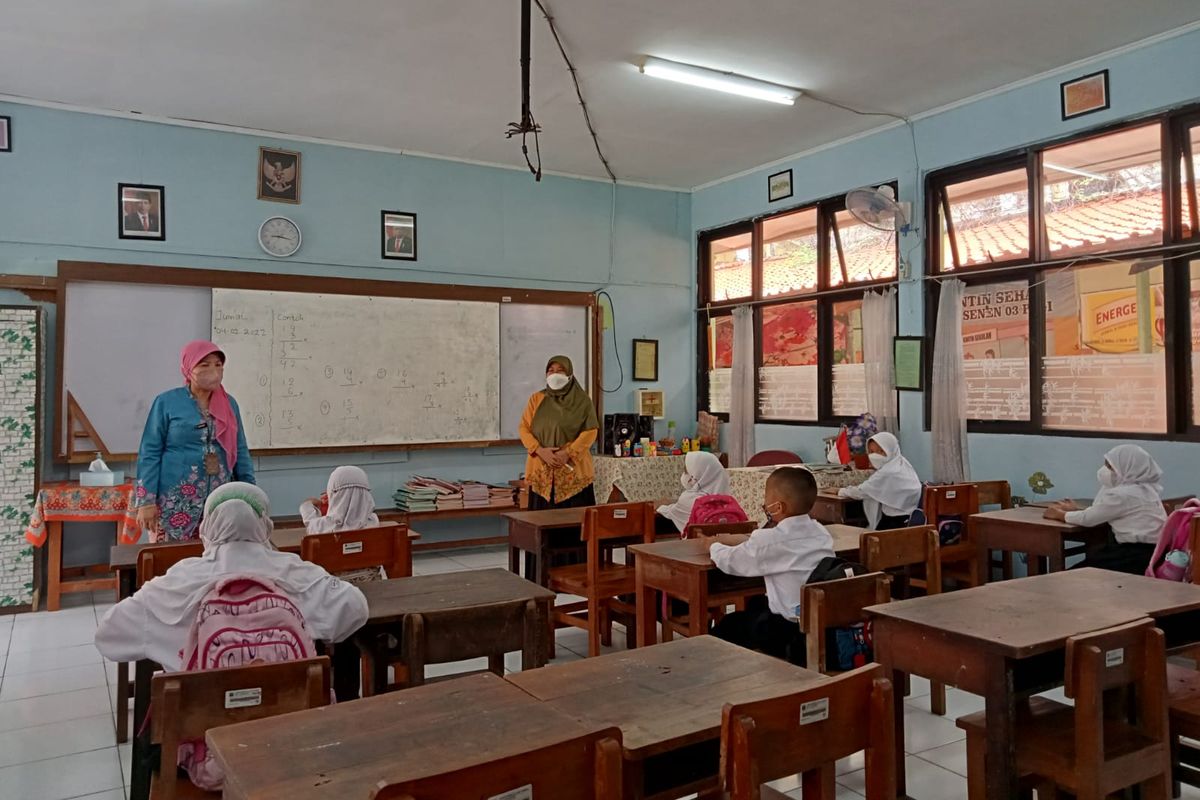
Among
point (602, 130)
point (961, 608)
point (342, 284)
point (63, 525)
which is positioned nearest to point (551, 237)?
point (602, 130)

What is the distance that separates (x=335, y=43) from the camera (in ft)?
15.7

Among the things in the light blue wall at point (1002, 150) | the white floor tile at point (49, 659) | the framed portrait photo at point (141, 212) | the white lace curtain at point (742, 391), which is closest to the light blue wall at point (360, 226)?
the framed portrait photo at point (141, 212)

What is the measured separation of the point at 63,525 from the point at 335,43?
355cm

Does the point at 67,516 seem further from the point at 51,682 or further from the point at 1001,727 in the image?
the point at 1001,727

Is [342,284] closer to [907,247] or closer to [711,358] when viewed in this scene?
[711,358]

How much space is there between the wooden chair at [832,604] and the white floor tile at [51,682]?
321 centimetres

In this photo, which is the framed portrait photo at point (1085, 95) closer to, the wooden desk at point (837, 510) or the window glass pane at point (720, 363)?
the wooden desk at point (837, 510)

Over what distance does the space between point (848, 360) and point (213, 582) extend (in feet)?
18.3

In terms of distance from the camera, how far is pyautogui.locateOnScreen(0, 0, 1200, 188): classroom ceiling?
441cm

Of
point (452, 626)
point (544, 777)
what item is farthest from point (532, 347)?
point (544, 777)

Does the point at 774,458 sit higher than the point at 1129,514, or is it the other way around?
the point at 774,458

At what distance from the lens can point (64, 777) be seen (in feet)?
9.35

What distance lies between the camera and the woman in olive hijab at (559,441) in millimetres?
5738

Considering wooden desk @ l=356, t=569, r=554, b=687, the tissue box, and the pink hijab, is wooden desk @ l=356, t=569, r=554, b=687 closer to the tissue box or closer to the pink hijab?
the pink hijab
